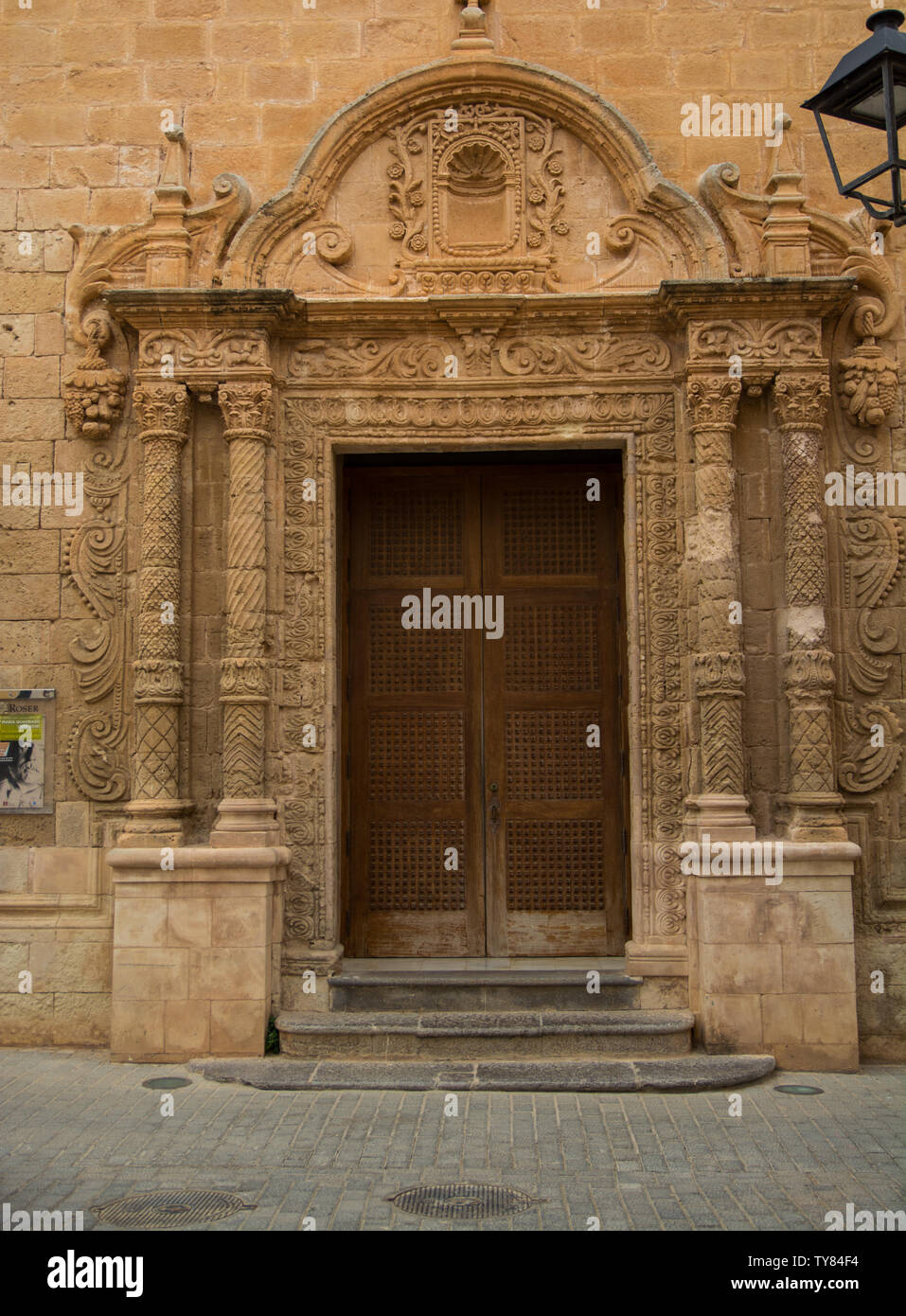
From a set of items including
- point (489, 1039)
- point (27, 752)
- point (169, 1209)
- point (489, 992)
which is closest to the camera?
point (169, 1209)

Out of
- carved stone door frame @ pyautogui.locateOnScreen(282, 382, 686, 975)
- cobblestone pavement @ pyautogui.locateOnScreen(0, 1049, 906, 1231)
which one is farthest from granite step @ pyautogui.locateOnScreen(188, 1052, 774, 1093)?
carved stone door frame @ pyautogui.locateOnScreen(282, 382, 686, 975)

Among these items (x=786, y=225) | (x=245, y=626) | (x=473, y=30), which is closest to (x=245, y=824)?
(x=245, y=626)

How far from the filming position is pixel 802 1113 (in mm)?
6598

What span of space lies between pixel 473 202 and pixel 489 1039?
565cm

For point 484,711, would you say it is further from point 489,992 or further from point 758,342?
point 758,342

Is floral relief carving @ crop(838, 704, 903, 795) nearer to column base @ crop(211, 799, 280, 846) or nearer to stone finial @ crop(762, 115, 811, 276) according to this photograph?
stone finial @ crop(762, 115, 811, 276)

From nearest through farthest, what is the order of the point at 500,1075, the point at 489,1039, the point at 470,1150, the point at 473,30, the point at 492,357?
1. the point at 470,1150
2. the point at 500,1075
3. the point at 489,1039
4. the point at 492,357
5. the point at 473,30

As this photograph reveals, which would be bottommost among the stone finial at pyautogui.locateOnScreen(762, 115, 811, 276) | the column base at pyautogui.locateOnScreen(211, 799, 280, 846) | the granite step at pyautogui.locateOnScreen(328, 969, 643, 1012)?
the granite step at pyautogui.locateOnScreen(328, 969, 643, 1012)

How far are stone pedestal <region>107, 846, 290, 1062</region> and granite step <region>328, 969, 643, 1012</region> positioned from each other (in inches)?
24.1

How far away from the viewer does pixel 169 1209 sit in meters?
5.16

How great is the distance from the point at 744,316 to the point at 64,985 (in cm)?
633

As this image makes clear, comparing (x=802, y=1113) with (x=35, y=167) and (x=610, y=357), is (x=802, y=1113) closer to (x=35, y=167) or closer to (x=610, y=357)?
(x=610, y=357)

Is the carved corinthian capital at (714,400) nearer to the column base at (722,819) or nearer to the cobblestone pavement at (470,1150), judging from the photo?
the column base at (722,819)

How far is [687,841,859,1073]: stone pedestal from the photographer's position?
24.8 feet
